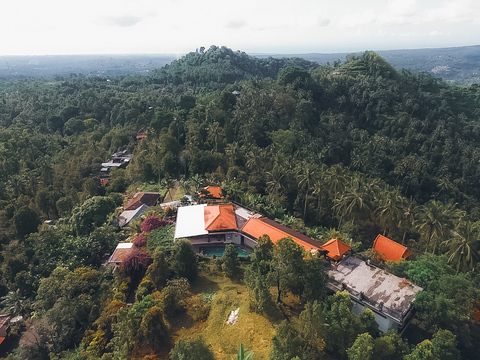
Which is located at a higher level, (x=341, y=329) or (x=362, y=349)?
(x=362, y=349)

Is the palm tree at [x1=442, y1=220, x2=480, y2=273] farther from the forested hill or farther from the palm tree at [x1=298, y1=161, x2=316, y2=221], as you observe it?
the forested hill

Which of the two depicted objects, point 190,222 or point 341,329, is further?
point 190,222

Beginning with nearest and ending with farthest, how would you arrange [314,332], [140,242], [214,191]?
[314,332] < [140,242] < [214,191]

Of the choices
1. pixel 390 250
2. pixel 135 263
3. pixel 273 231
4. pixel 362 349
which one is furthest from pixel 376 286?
pixel 135 263

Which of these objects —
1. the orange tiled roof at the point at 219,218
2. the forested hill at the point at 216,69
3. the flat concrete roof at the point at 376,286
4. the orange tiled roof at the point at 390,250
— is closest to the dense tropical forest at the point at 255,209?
the flat concrete roof at the point at 376,286

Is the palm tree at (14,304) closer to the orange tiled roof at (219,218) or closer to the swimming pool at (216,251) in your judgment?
the swimming pool at (216,251)

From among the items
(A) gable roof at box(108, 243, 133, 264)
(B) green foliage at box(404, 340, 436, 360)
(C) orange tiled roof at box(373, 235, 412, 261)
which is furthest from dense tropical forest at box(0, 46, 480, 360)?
(C) orange tiled roof at box(373, 235, 412, 261)

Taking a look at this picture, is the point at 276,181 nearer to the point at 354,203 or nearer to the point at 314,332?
the point at 354,203
